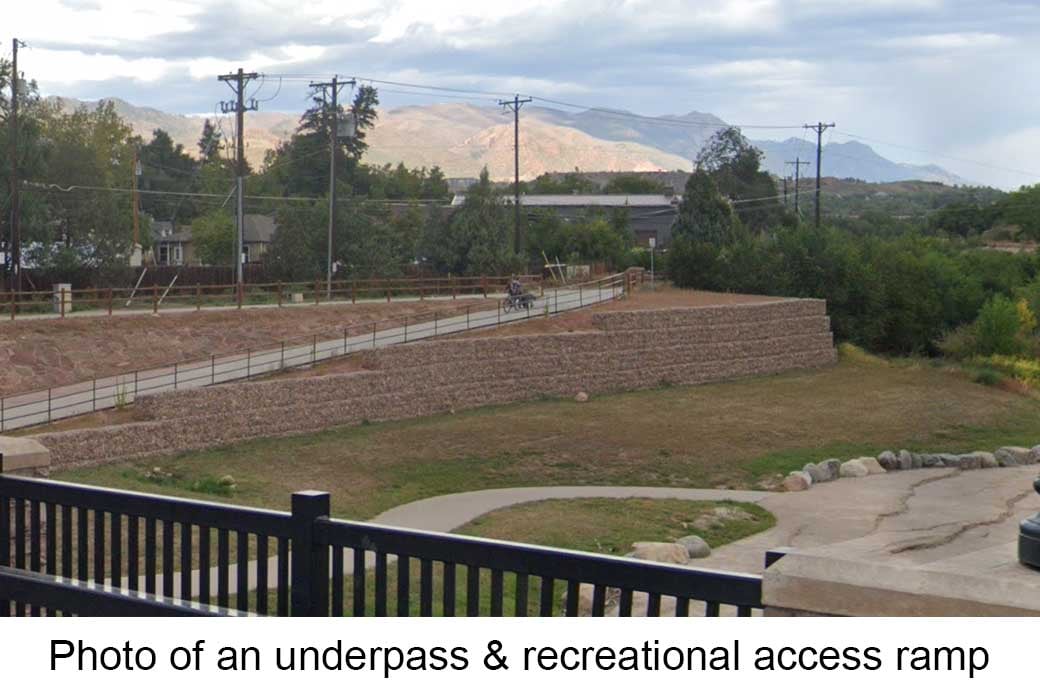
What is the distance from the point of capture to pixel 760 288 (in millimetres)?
56438

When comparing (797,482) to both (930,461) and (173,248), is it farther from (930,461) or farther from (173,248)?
(173,248)

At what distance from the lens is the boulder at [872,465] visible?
34062 millimetres

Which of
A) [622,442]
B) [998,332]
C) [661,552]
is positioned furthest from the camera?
[998,332]

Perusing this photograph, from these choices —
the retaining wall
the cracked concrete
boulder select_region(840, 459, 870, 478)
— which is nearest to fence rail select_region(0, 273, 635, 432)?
the retaining wall

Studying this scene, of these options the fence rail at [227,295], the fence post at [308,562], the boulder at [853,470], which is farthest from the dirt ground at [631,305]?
the fence post at [308,562]

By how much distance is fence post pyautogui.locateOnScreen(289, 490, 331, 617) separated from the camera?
16.5 ft

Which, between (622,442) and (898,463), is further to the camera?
(898,463)

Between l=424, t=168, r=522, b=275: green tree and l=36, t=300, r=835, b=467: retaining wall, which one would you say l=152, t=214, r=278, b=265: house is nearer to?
l=424, t=168, r=522, b=275: green tree

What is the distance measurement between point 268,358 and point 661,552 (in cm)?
1852

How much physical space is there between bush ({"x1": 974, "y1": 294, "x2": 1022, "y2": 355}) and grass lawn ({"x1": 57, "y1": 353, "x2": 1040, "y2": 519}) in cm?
670

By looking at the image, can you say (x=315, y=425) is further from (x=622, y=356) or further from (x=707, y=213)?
(x=707, y=213)

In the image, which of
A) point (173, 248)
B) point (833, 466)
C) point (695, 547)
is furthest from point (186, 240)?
point (695, 547)

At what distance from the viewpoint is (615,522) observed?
82.4 feet

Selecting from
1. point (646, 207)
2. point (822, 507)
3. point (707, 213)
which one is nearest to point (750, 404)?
point (822, 507)
